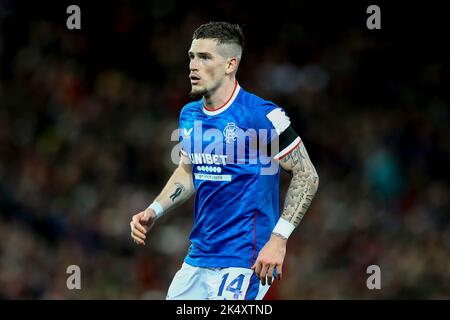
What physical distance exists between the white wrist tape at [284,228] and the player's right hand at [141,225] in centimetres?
97

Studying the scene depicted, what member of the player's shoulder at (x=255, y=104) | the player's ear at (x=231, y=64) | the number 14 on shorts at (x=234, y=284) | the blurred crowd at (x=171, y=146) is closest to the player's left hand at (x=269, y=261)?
the number 14 on shorts at (x=234, y=284)

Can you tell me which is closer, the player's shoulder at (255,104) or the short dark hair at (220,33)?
the player's shoulder at (255,104)

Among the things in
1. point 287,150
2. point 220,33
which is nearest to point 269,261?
point 287,150

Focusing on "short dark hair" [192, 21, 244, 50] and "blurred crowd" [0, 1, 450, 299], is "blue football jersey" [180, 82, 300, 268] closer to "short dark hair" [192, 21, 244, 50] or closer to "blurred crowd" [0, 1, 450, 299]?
"short dark hair" [192, 21, 244, 50]

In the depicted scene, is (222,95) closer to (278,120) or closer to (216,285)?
(278,120)

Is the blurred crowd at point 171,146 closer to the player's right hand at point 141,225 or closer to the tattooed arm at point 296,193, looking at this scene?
the player's right hand at point 141,225

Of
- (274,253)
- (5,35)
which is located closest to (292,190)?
(274,253)

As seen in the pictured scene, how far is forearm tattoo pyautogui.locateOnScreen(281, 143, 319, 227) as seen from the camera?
619 centimetres

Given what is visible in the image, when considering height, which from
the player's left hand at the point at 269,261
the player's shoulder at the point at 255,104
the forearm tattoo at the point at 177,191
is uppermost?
the player's shoulder at the point at 255,104

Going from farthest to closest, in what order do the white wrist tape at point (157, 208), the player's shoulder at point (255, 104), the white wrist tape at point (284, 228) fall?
the white wrist tape at point (157, 208)
the player's shoulder at point (255, 104)
the white wrist tape at point (284, 228)

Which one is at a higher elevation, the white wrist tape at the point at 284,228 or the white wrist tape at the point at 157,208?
the white wrist tape at the point at 157,208

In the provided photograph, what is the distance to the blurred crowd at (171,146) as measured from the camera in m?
12.2
